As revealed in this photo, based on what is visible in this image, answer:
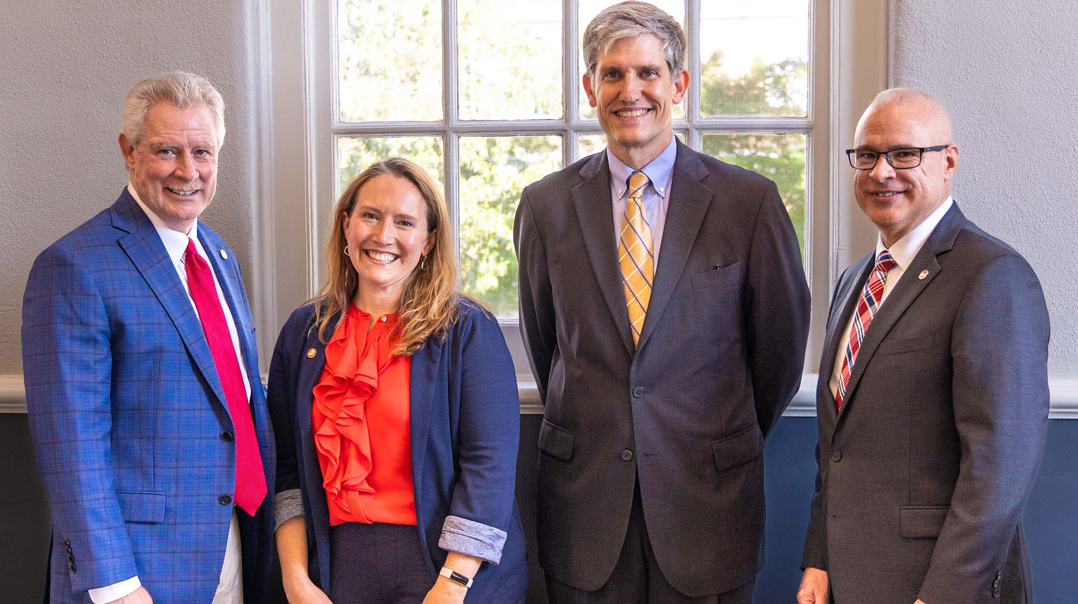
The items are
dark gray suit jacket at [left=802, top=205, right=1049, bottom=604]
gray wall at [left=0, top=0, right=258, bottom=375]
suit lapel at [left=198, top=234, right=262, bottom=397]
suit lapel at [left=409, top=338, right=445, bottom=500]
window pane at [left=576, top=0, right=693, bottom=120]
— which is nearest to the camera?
dark gray suit jacket at [left=802, top=205, right=1049, bottom=604]

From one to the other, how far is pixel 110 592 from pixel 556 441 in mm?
908

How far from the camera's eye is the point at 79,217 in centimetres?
231

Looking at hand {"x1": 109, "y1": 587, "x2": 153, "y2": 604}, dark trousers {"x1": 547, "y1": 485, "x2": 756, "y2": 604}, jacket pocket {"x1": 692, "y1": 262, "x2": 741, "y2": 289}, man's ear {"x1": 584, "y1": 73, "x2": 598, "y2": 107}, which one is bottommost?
dark trousers {"x1": 547, "y1": 485, "x2": 756, "y2": 604}

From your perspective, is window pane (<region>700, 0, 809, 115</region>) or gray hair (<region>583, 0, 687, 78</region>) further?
window pane (<region>700, 0, 809, 115</region>)

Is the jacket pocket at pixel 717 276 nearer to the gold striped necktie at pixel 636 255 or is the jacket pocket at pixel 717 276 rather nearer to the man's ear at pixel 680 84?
the gold striped necktie at pixel 636 255

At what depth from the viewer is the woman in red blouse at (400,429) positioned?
1609mm

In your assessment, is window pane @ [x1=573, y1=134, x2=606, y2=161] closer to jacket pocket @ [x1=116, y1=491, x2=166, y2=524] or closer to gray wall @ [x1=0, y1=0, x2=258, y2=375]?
gray wall @ [x1=0, y1=0, x2=258, y2=375]

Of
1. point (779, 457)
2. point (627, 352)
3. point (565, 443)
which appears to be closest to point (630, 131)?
point (627, 352)

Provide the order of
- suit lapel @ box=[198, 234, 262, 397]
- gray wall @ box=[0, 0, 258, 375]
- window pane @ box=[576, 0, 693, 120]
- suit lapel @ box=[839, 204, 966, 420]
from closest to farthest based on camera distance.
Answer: suit lapel @ box=[839, 204, 966, 420] → suit lapel @ box=[198, 234, 262, 397] → gray wall @ box=[0, 0, 258, 375] → window pane @ box=[576, 0, 693, 120]

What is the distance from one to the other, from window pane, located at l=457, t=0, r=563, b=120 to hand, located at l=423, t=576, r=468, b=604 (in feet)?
4.50

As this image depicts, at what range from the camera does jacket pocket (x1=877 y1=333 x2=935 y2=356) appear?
4.79ft

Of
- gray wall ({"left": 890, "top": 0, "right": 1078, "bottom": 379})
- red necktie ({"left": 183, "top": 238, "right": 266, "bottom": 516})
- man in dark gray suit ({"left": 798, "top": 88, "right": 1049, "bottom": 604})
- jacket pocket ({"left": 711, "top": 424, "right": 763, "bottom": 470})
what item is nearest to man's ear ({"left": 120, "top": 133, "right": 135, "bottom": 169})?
red necktie ({"left": 183, "top": 238, "right": 266, "bottom": 516})

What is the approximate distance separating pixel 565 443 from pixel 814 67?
1321 millimetres

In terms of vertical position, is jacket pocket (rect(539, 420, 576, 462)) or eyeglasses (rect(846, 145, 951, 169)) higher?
eyeglasses (rect(846, 145, 951, 169))
